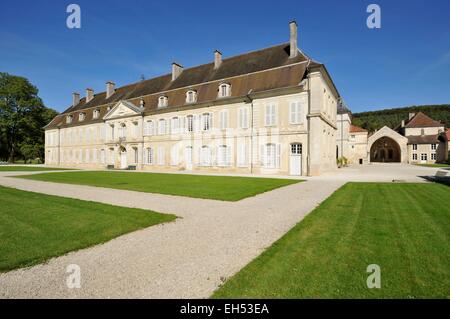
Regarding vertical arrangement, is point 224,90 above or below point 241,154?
above

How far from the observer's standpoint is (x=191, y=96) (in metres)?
25.3

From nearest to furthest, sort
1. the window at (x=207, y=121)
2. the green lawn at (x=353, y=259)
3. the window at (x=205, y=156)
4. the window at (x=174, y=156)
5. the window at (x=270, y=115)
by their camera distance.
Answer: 1. the green lawn at (x=353, y=259)
2. the window at (x=270, y=115)
3. the window at (x=207, y=121)
4. the window at (x=205, y=156)
5. the window at (x=174, y=156)

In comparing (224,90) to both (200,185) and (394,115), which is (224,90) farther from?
(394,115)

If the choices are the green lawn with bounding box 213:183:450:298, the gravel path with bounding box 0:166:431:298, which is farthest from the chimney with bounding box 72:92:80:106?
the green lawn with bounding box 213:183:450:298

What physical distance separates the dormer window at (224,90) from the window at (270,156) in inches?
241

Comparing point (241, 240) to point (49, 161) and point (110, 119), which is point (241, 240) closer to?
point (110, 119)

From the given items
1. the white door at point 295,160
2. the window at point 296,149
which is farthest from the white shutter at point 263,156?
the window at point 296,149

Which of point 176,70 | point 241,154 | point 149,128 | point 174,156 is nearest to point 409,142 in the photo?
point 241,154

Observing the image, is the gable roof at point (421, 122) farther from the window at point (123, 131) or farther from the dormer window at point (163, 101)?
the window at point (123, 131)

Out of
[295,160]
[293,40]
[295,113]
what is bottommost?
[295,160]

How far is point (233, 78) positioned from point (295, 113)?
7183 millimetres

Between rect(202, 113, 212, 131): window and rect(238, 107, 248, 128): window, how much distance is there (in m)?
3.22

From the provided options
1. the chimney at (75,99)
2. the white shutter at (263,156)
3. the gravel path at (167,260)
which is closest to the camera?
the gravel path at (167,260)

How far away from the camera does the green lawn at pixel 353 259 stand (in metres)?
2.71
